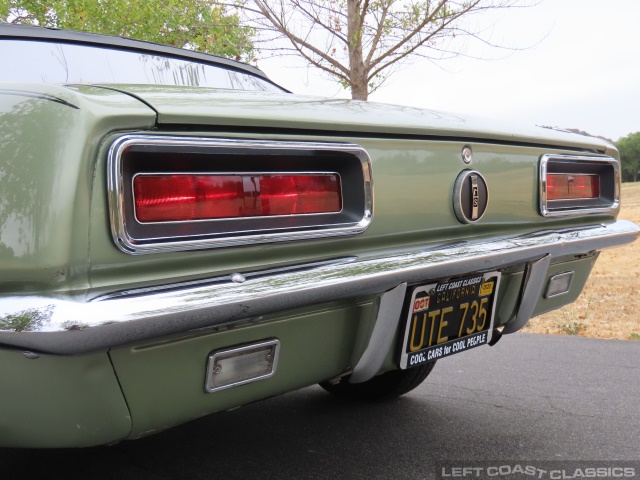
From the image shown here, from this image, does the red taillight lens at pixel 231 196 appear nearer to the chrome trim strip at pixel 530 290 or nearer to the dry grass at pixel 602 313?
the chrome trim strip at pixel 530 290

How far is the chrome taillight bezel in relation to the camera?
7.57 feet

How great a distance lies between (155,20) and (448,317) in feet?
24.4

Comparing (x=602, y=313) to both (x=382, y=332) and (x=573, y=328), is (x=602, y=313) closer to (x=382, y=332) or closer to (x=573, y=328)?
(x=573, y=328)

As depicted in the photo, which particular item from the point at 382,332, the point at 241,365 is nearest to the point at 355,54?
the point at 382,332

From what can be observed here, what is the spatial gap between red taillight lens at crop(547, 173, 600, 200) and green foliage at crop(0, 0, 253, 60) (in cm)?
467

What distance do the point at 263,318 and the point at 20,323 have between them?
1.68 ft

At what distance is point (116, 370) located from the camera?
1342 mm

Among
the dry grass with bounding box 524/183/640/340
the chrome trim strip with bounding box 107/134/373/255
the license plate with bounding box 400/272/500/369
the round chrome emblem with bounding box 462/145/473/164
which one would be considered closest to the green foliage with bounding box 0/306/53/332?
the chrome trim strip with bounding box 107/134/373/255

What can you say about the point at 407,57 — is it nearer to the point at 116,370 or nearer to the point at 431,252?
the point at 431,252

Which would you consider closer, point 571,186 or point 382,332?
point 382,332

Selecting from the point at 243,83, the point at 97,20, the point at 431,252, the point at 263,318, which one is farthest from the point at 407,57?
the point at 263,318

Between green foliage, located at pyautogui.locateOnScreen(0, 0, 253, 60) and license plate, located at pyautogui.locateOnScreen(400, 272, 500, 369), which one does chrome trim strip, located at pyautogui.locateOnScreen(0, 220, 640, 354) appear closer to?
license plate, located at pyautogui.locateOnScreen(400, 272, 500, 369)

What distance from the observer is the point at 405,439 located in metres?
2.55

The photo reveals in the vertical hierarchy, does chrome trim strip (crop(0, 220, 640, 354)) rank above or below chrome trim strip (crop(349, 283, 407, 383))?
above
